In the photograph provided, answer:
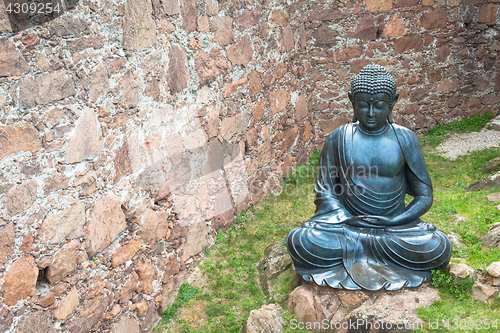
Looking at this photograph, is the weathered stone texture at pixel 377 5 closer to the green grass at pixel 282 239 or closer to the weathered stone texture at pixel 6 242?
the green grass at pixel 282 239

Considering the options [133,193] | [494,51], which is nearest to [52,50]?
[133,193]

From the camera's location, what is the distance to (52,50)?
124 inches

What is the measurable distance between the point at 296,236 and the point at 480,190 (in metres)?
2.95

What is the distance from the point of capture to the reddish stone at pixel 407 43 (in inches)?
292

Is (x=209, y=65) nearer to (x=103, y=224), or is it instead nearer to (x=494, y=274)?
(x=103, y=224)

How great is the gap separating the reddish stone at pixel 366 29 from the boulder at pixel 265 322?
5017 millimetres

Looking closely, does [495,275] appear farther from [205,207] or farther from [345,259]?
[205,207]

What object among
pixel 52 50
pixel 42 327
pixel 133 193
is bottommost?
pixel 42 327

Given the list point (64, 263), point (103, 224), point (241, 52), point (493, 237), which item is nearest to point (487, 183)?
point (493, 237)

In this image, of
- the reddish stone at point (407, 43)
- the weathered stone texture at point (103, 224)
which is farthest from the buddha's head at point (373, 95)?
the reddish stone at point (407, 43)

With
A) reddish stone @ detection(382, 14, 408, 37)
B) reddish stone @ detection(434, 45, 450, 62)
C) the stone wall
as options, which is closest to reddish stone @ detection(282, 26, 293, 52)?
the stone wall

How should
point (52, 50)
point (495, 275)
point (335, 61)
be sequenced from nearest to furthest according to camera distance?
point (52, 50) < point (495, 275) < point (335, 61)

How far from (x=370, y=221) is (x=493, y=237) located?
136 centimetres

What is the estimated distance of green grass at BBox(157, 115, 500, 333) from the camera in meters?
3.58
